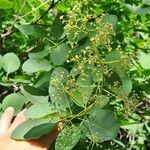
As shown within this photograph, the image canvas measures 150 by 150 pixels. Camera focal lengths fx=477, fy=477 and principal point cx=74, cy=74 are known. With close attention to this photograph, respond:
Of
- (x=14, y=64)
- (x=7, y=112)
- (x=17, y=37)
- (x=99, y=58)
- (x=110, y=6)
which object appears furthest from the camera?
(x=17, y=37)

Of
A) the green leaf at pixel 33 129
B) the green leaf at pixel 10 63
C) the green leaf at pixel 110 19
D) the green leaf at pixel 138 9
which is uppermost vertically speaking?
the green leaf at pixel 110 19

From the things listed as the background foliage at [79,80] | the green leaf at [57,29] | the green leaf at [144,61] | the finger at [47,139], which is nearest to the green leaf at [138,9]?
the background foliage at [79,80]

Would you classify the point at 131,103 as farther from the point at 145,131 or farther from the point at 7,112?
the point at 145,131

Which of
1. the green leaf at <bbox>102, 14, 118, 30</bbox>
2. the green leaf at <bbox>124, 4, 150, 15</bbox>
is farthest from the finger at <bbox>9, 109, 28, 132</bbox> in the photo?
the green leaf at <bbox>124, 4, 150, 15</bbox>

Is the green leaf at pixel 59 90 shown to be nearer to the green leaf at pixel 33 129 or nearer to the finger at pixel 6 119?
the green leaf at pixel 33 129

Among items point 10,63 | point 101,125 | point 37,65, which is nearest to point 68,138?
point 101,125

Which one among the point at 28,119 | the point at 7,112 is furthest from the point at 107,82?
the point at 7,112

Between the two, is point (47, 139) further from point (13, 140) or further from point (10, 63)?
point (10, 63)
